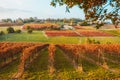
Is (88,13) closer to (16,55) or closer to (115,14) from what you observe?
(115,14)

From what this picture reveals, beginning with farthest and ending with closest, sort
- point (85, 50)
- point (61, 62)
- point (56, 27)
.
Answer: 1. point (56, 27)
2. point (85, 50)
3. point (61, 62)

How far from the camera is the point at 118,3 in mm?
16875

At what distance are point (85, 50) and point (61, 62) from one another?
15.0 m

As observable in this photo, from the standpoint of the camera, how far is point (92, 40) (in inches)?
3337

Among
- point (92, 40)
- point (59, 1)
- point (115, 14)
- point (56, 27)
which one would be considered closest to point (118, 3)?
point (115, 14)

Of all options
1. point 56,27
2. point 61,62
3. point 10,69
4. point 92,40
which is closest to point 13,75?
A: point 10,69

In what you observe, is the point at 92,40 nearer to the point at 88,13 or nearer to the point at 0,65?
the point at 0,65

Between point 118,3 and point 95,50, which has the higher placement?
point 118,3

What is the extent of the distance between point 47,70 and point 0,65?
581cm

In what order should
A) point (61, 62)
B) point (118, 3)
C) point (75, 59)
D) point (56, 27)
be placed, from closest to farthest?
1. point (118, 3)
2. point (61, 62)
3. point (75, 59)
4. point (56, 27)

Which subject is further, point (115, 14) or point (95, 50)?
point (95, 50)

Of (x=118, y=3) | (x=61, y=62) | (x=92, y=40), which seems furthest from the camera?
(x=92, y=40)

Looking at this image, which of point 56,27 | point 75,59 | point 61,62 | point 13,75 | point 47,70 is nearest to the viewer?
point 13,75

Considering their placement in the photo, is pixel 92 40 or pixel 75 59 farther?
pixel 92 40
